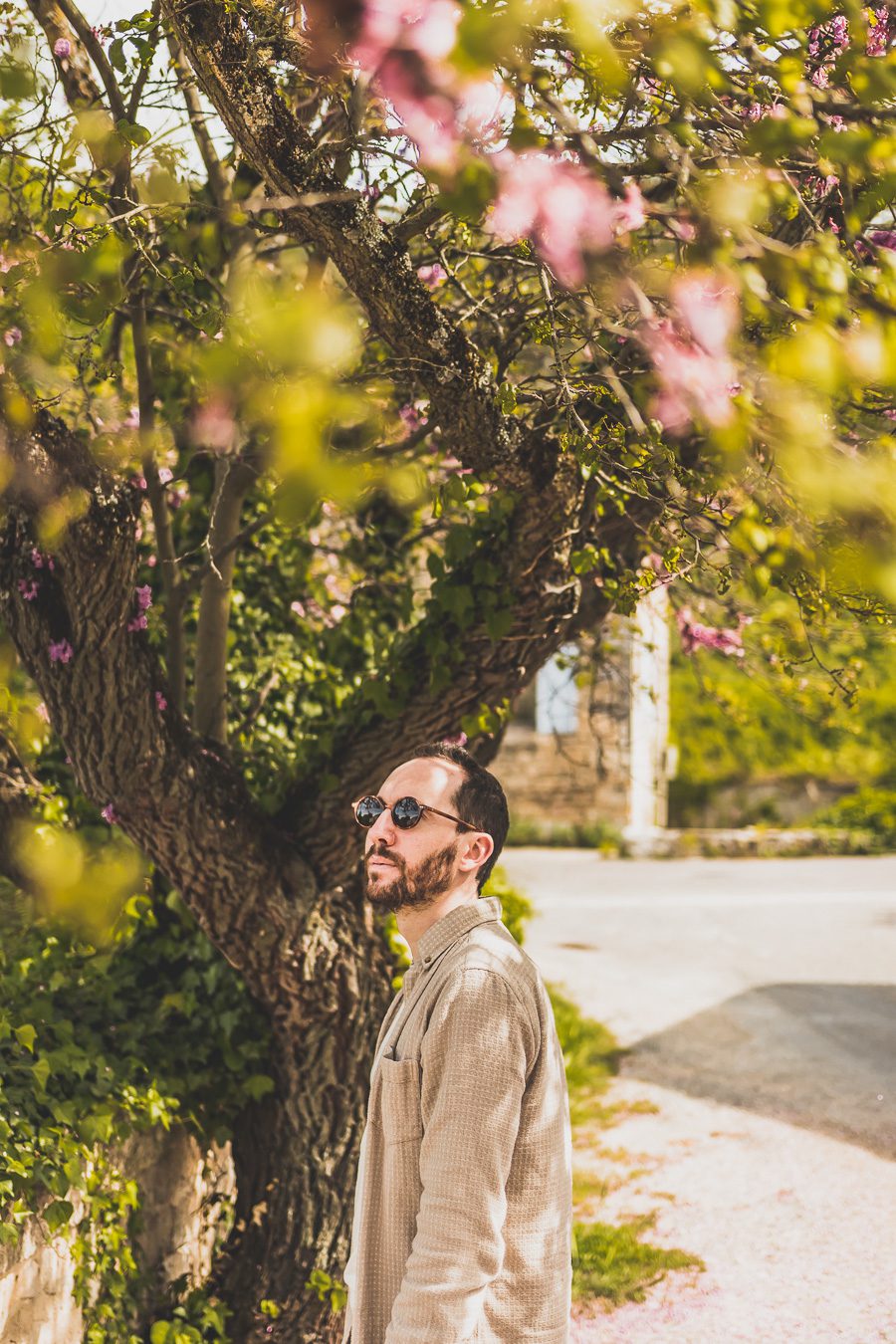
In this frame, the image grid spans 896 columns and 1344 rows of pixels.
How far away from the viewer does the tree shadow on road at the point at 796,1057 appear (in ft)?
20.9

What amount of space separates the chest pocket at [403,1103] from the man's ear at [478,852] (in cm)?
40

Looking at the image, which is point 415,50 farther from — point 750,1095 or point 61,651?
point 750,1095

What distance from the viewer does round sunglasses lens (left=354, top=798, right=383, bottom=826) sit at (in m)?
2.42

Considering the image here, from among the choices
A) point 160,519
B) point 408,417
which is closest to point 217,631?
point 160,519

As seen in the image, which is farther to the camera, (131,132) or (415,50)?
(131,132)

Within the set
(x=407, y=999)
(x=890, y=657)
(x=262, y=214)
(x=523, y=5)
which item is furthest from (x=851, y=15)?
(x=890, y=657)

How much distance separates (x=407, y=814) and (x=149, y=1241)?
8.67 feet

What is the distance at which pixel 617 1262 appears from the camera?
4836 millimetres

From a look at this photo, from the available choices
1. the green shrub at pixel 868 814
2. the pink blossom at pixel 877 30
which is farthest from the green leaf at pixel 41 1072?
the green shrub at pixel 868 814

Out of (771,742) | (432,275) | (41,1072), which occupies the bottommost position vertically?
(41,1072)

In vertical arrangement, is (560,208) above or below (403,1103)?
above

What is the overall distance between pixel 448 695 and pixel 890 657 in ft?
56.6

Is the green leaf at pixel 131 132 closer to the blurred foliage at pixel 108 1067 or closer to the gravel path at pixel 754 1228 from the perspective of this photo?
the blurred foliage at pixel 108 1067

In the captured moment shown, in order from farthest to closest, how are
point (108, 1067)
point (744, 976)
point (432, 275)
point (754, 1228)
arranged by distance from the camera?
point (744, 976)
point (754, 1228)
point (432, 275)
point (108, 1067)
